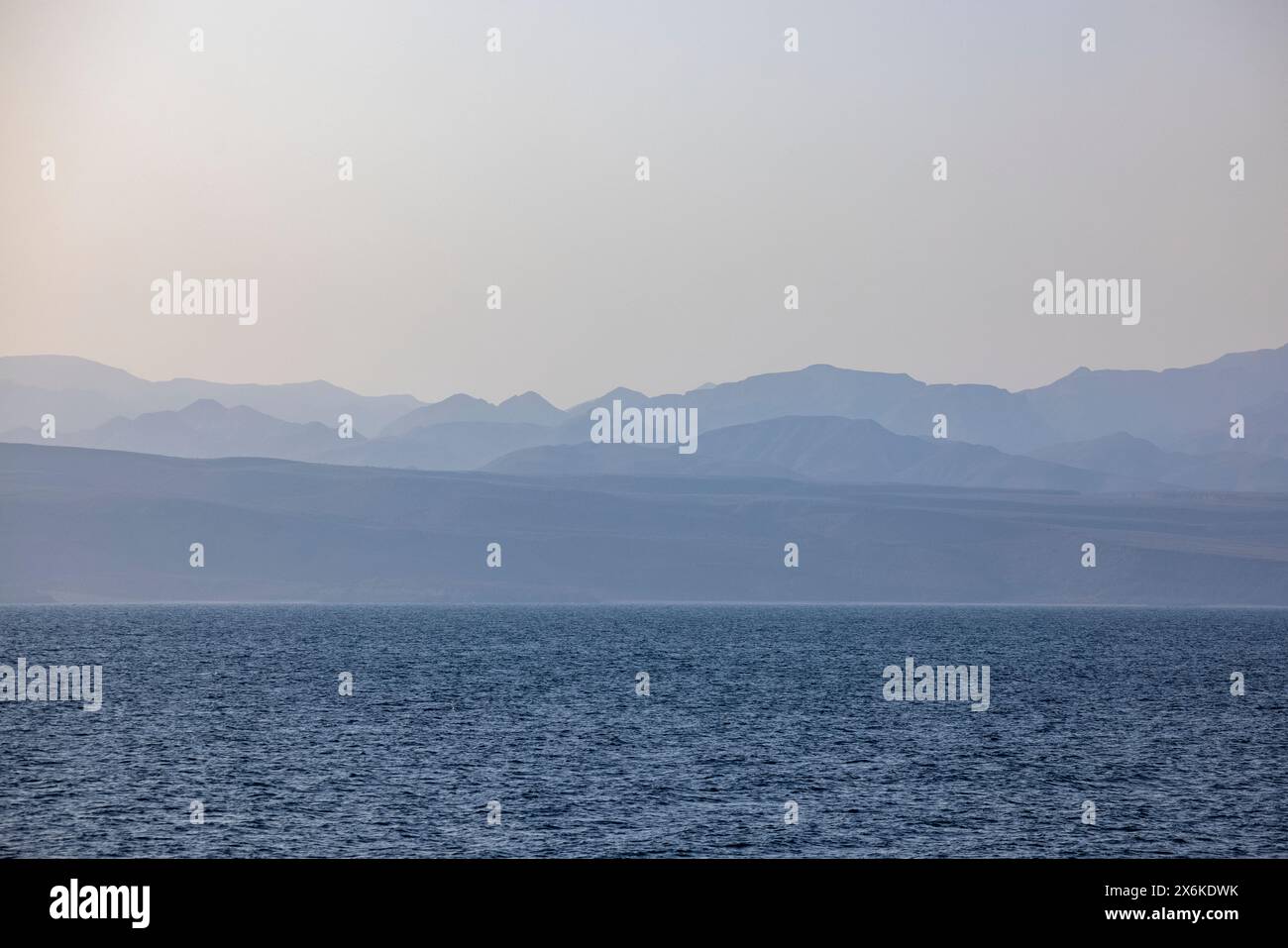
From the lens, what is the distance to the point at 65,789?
208 ft

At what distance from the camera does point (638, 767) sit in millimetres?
71062

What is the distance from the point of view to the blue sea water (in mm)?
53594

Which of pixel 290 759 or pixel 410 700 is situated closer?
pixel 290 759

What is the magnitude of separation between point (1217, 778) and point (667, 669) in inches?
2833

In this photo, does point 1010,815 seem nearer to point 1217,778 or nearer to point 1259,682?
point 1217,778

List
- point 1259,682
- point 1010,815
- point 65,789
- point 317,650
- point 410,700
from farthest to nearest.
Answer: point 317,650, point 1259,682, point 410,700, point 65,789, point 1010,815

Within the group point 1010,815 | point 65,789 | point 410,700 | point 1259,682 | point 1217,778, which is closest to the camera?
point 1010,815

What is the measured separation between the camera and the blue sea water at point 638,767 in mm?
53594

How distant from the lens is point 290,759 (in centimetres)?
7344
